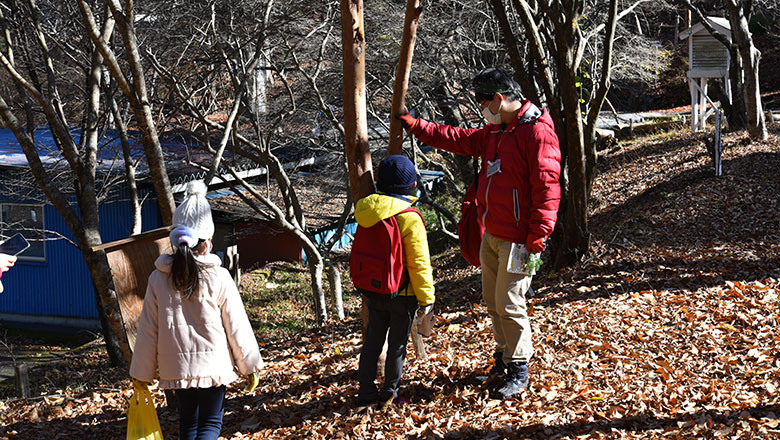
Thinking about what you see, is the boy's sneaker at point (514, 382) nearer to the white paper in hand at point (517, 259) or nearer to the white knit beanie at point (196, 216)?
the white paper in hand at point (517, 259)

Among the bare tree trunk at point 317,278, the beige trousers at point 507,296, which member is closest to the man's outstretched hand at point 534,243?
the beige trousers at point 507,296

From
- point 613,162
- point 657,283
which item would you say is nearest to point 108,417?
point 657,283

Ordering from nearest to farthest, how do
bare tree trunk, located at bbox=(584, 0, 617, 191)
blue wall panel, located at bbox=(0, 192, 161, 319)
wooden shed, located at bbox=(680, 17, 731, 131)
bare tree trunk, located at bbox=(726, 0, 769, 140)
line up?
bare tree trunk, located at bbox=(584, 0, 617, 191) < bare tree trunk, located at bbox=(726, 0, 769, 140) < blue wall panel, located at bbox=(0, 192, 161, 319) < wooden shed, located at bbox=(680, 17, 731, 131)

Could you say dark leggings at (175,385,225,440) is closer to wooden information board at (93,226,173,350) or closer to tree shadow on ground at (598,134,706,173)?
wooden information board at (93,226,173,350)

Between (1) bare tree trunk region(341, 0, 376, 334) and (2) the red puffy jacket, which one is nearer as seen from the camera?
(2) the red puffy jacket

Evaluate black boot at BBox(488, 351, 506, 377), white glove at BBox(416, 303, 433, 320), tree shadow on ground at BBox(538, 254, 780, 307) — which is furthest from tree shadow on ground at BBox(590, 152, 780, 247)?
white glove at BBox(416, 303, 433, 320)

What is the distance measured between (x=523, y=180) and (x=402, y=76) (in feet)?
3.59

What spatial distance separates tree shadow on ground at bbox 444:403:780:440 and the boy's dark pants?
0.52 meters

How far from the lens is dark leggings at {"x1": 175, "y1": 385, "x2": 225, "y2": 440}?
12.5ft

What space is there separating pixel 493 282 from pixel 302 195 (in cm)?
1667

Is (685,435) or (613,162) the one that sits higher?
(613,162)

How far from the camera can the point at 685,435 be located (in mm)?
3971

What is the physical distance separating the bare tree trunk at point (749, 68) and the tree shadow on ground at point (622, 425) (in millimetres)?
11199

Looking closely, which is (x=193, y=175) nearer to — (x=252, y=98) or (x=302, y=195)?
(x=252, y=98)
